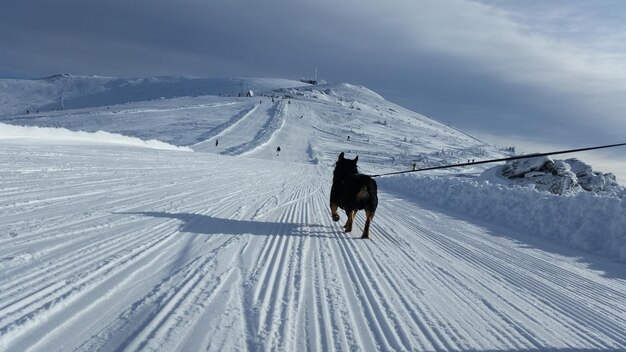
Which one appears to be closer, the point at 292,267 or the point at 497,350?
the point at 497,350

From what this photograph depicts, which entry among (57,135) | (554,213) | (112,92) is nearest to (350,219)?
(554,213)

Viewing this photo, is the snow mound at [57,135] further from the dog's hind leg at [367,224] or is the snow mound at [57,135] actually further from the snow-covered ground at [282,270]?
the dog's hind leg at [367,224]

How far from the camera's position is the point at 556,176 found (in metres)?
20.1

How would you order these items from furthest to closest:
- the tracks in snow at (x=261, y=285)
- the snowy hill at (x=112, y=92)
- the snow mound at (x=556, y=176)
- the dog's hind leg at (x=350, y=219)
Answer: the snowy hill at (x=112, y=92)
the snow mound at (x=556, y=176)
the dog's hind leg at (x=350, y=219)
the tracks in snow at (x=261, y=285)

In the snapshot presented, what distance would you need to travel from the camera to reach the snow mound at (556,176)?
19.8 m

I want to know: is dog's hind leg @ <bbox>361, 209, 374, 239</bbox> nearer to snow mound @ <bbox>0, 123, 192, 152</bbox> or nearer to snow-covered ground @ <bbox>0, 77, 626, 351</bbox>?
snow-covered ground @ <bbox>0, 77, 626, 351</bbox>

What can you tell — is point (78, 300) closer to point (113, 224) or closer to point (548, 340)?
point (113, 224)

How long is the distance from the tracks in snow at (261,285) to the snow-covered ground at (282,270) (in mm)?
18

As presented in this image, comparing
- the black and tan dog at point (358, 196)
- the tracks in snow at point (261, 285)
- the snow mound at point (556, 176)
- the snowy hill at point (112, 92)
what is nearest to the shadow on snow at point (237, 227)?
the tracks in snow at point (261, 285)

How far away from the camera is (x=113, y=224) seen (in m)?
5.82

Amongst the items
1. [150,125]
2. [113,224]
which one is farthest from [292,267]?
[150,125]

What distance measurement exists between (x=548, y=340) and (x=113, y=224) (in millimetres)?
5328

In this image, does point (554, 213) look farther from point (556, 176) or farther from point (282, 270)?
point (556, 176)

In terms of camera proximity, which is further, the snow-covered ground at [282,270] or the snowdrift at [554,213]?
the snowdrift at [554,213]
